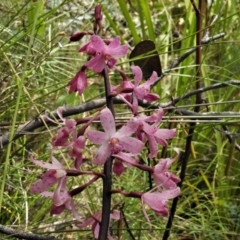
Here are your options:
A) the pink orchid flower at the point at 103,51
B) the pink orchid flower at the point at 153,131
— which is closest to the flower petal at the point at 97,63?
the pink orchid flower at the point at 103,51

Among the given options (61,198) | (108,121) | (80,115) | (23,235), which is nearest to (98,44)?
(108,121)

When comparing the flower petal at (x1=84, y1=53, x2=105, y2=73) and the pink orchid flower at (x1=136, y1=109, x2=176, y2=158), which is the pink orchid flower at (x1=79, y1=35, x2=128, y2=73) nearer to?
the flower petal at (x1=84, y1=53, x2=105, y2=73)

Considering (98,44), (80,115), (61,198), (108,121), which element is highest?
(98,44)

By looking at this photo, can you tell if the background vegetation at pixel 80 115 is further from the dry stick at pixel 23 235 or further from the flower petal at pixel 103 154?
the flower petal at pixel 103 154

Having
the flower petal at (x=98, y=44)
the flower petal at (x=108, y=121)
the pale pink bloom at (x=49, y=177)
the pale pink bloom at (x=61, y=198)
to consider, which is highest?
the flower petal at (x=98, y=44)

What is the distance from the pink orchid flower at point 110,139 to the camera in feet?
2.84

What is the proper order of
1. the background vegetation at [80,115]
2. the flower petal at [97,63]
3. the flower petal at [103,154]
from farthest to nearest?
1. the background vegetation at [80,115]
2. the flower petal at [97,63]
3. the flower petal at [103,154]

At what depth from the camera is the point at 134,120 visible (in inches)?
34.3

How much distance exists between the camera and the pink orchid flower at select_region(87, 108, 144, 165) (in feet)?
2.84

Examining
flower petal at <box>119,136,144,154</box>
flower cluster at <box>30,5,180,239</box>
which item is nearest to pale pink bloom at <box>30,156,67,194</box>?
flower cluster at <box>30,5,180,239</box>

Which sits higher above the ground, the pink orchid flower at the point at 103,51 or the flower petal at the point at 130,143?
the pink orchid flower at the point at 103,51

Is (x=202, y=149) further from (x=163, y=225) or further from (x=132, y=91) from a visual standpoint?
(x=132, y=91)

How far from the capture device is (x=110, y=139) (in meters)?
0.87

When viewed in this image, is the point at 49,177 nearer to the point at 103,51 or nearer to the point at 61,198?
the point at 61,198
